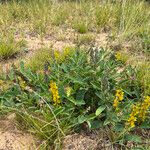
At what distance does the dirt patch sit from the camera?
9.50 feet

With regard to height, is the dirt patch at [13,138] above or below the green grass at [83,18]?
below

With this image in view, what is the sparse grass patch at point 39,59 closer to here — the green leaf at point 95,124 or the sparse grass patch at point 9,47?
the sparse grass patch at point 9,47

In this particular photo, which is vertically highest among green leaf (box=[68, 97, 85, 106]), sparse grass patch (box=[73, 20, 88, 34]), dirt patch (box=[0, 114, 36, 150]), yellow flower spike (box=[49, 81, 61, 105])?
yellow flower spike (box=[49, 81, 61, 105])

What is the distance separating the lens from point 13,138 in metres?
2.98

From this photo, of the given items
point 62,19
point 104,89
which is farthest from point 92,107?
point 62,19

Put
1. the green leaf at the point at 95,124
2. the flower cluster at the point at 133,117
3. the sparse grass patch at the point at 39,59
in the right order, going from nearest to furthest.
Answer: the flower cluster at the point at 133,117 < the green leaf at the point at 95,124 < the sparse grass patch at the point at 39,59

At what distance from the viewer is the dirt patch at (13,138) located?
2895 millimetres

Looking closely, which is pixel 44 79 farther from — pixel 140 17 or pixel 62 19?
pixel 140 17

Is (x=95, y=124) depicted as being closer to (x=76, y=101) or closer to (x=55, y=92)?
(x=76, y=101)

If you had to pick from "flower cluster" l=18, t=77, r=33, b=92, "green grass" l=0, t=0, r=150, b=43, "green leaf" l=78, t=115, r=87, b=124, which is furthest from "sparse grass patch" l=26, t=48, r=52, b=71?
"green leaf" l=78, t=115, r=87, b=124

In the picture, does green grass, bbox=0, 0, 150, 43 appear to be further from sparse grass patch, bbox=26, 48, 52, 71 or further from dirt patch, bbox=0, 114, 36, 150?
dirt patch, bbox=0, 114, 36, 150

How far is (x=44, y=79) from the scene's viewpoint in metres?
3.28

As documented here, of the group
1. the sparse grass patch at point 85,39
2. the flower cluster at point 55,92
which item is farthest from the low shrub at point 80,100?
the sparse grass patch at point 85,39

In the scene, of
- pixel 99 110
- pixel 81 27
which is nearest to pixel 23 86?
pixel 99 110
